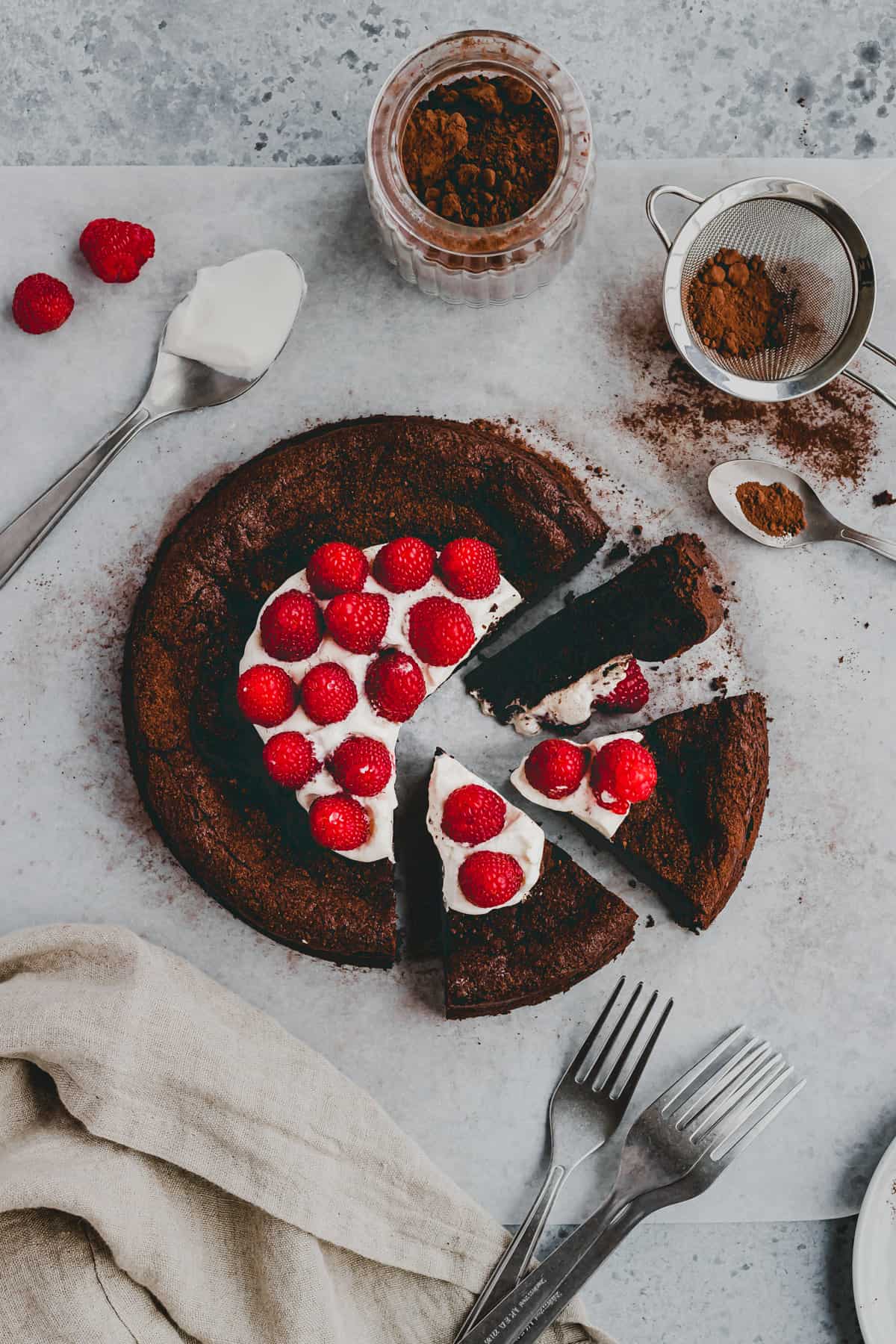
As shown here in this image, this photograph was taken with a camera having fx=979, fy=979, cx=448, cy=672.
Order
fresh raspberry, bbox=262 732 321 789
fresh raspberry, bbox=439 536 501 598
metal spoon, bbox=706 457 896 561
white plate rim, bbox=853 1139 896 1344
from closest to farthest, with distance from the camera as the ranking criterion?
1. fresh raspberry, bbox=262 732 321 789
2. fresh raspberry, bbox=439 536 501 598
3. white plate rim, bbox=853 1139 896 1344
4. metal spoon, bbox=706 457 896 561

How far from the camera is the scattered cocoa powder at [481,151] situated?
2.96 m

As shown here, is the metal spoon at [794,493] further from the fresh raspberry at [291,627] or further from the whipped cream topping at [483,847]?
the fresh raspberry at [291,627]

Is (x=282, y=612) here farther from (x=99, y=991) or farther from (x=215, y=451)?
(x=99, y=991)

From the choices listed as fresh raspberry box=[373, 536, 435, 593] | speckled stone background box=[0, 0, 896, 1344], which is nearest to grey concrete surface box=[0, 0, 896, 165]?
speckled stone background box=[0, 0, 896, 1344]

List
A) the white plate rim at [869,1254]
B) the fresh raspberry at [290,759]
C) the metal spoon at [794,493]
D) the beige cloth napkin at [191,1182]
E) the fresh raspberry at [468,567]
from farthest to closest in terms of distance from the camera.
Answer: the metal spoon at [794,493], the white plate rim at [869,1254], the fresh raspberry at [468,567], the fresh raspberry at [290,759], the beige cloth napkin at [191,1182]

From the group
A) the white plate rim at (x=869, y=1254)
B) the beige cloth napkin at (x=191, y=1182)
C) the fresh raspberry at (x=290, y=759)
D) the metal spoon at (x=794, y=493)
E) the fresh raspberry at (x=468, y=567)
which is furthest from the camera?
the metal spoon at (x=794, y=493)

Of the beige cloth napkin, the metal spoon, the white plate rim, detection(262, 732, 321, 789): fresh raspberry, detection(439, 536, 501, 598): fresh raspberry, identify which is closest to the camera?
the beige cloth napkin

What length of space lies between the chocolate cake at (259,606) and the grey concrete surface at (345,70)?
1.14 meters

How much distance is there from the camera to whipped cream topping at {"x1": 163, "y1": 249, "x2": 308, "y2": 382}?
3.29 metres

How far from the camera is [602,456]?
3.46m

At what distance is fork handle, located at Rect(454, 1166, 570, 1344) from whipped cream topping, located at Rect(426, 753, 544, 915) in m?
0.98

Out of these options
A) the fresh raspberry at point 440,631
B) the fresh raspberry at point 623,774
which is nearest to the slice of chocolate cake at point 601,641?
the fresh raspberry at point 623,774

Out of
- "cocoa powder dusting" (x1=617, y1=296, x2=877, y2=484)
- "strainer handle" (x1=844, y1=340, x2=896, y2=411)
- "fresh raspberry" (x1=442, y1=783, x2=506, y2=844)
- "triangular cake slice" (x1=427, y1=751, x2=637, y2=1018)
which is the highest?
"strainer handle" (x1=844, y1=340, x2=896, y2=411)

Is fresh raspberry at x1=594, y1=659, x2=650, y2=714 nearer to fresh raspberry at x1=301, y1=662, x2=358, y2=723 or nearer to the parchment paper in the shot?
the parchment paper
